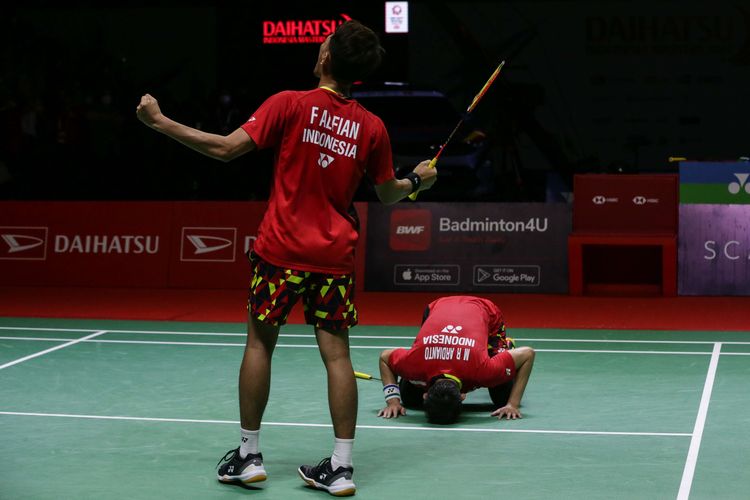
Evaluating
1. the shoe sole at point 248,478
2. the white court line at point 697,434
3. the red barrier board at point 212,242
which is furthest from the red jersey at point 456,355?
the red barrier board at point 212,242

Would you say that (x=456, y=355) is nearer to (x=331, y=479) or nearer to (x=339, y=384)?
(x=339, y=384)

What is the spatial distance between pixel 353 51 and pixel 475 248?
8.11 m

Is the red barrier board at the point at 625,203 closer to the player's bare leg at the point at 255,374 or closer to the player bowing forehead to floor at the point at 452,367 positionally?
the player bowing forehead to floor at the point at 452,367

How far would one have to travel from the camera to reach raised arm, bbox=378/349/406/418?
250 inches

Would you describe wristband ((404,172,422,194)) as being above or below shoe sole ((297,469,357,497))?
above

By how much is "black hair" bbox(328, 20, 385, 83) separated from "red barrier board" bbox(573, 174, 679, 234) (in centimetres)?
808

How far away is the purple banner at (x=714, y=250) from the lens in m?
12.5

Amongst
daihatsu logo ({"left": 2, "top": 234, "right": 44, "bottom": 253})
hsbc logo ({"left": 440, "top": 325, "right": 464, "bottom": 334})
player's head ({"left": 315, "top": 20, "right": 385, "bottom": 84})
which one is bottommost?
daihatsu logo ({"left": 2, "top": 234, "right": 44, "bottom": 253})

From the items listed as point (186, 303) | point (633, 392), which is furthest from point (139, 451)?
point (186, 303)

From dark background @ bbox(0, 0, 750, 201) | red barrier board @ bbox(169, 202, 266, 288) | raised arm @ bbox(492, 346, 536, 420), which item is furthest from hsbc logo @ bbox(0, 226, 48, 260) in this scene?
raised arm @ bbox(492, 346, 536, 420)

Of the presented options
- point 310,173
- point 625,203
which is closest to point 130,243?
point 625,203

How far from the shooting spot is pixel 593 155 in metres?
18.1

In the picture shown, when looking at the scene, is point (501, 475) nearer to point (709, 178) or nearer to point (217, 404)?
point (217, 404)

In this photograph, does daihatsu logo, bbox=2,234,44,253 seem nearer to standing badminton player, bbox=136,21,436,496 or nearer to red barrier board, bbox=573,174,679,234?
red barrier board, bbox=573,174,679,234
